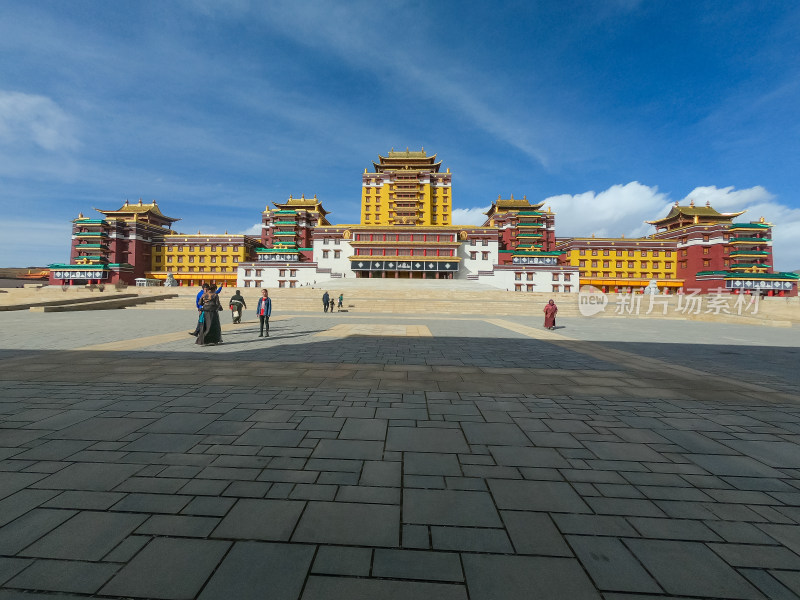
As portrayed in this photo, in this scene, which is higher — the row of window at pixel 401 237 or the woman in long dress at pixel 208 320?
the row of window at pixel 401 237

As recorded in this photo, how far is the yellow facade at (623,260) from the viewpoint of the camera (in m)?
57.6

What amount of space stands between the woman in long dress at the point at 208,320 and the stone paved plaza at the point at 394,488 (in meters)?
2.85

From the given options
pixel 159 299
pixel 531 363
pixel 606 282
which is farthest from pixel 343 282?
pixel 606 282

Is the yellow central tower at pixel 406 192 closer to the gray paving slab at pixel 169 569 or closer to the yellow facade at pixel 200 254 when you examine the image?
the yellow facade at pixel 200 254

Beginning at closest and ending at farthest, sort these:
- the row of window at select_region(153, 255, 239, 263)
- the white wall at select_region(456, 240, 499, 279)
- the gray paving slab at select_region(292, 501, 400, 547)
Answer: the gray paving slab at select_region(292, 501, 400, 547) → the white wall at select_region(456, 240, 499, 279) → the row of window at select_region(153, 255, 239, 263)

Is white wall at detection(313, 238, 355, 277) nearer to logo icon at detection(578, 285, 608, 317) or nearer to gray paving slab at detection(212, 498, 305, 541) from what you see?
logo icon at detection(578, 285, 608, 317)

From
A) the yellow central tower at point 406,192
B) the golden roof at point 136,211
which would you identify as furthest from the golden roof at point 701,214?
the golden roof at point 136,211

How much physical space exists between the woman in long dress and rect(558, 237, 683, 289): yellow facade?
60.1 meters

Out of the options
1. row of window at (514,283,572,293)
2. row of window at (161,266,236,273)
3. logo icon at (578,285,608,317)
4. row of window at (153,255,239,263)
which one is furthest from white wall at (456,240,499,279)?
row of window at (161,266,236,273)

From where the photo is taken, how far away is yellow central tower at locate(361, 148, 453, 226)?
62.7m

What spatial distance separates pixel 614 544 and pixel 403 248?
5160 centimetres

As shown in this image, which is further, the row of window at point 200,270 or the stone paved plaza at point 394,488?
the row of window at point 200,270

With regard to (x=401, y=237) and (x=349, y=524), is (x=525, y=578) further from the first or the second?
(x=401, y=237)

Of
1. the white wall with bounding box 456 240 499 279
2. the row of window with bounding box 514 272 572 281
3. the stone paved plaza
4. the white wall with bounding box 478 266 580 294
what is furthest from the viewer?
the white wall with bounding box 456 240 499 279
